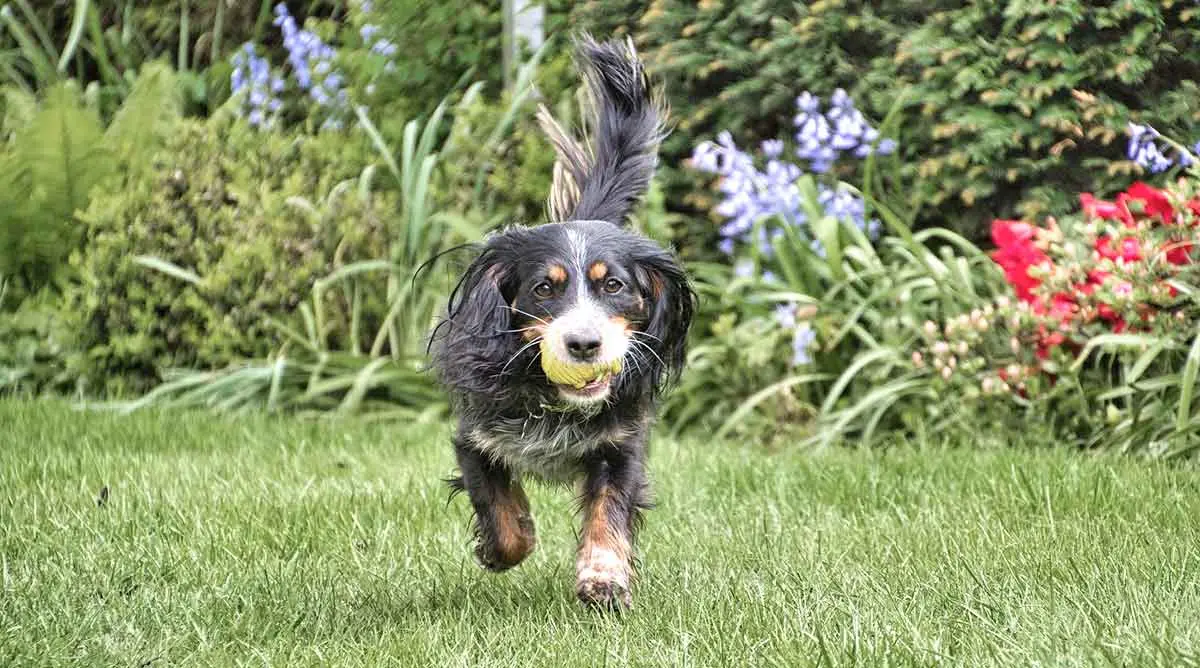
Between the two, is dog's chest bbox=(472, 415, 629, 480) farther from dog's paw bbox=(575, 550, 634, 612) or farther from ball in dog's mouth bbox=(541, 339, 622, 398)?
dog's paw bbox=(575, 550, 634, 612)

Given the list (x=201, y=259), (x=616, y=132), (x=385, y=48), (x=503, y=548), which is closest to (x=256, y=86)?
(x=385, y=48)

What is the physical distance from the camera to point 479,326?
3529mm

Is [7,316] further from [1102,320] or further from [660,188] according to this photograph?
[1102,320]

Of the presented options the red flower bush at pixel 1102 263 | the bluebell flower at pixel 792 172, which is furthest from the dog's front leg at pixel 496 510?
the bluebell flower at pixel 792 172

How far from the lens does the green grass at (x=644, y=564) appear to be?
2.80 m

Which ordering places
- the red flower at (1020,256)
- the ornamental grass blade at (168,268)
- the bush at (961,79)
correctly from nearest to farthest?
the red flower at (1020,256)
the bush at (961,79)
the ornamental grass blade at (168,268)

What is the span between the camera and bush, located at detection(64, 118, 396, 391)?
21.8ft

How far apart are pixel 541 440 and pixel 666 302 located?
18.6 inches

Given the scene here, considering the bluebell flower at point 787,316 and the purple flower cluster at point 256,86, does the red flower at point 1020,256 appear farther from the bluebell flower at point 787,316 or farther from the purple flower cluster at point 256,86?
the purple flower cluster at point 256,86

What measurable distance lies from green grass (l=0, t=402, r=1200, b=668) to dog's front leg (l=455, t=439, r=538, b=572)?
3.9 inches

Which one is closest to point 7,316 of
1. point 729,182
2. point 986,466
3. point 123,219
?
point 123,219

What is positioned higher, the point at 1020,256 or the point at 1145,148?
the point at 1145,148

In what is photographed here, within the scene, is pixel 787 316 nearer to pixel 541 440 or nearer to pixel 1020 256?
pixel 1020 256

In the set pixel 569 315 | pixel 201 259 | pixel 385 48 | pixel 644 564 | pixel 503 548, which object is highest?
pixel 569 315
